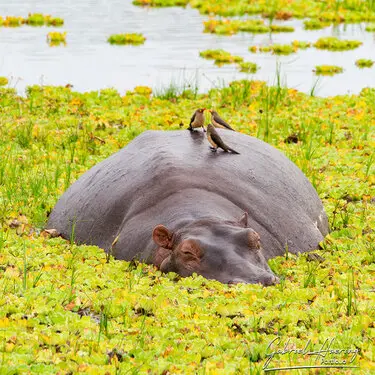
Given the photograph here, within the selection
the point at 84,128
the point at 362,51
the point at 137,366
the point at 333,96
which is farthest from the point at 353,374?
the point at 362,51

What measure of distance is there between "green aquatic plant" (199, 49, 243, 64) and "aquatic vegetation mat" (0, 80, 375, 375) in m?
7.00

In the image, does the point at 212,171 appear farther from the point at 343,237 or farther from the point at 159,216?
the point at 343,237

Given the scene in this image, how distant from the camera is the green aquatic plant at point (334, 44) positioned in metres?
19.4

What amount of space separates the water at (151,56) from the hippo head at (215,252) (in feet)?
25.5

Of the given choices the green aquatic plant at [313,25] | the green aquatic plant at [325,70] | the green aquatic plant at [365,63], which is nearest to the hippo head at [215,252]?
the green aquatic plant at [325,70]

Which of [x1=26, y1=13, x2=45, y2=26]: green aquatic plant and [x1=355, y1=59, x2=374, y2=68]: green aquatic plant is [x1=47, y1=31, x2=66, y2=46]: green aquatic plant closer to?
[x1=26, y1=13, x2=45, y2=26]: green aquatic plant

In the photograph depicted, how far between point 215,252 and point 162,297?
582mm

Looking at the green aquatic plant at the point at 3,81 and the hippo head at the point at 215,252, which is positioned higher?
the hippo head at the point at 215,252

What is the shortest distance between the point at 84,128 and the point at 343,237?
481 cm

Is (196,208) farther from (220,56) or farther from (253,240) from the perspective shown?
(220,56)

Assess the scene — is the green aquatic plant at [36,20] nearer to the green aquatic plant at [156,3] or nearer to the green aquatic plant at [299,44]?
the green aquatic plant at [156,3]

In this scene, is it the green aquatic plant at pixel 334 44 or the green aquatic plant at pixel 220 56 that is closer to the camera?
the green aquatic plant at pixel 220 56

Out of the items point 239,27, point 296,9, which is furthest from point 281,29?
point 296,9

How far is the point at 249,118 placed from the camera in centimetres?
1180
